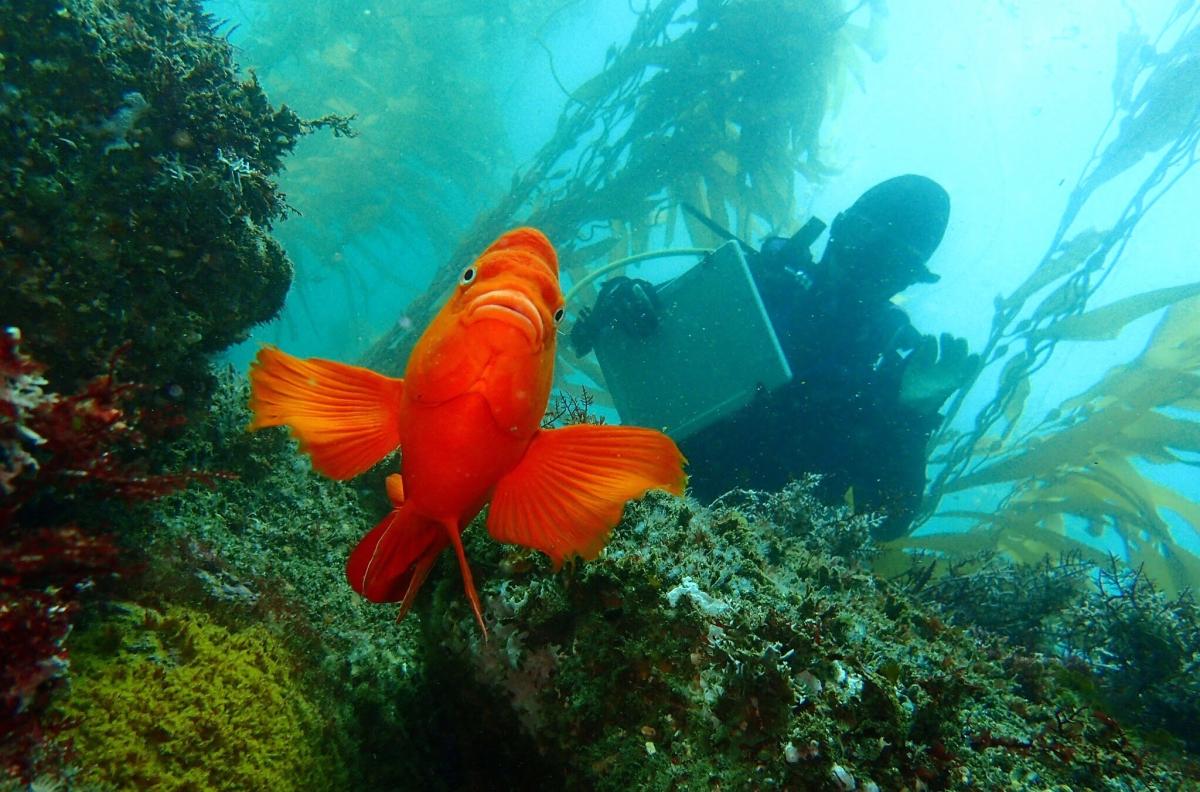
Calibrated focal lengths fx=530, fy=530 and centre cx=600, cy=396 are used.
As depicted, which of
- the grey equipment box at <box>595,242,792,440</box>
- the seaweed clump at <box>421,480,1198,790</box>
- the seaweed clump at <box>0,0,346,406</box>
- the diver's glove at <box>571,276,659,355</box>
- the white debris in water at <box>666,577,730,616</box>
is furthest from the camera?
the diver's glove at <box>571,276,659,355</box>

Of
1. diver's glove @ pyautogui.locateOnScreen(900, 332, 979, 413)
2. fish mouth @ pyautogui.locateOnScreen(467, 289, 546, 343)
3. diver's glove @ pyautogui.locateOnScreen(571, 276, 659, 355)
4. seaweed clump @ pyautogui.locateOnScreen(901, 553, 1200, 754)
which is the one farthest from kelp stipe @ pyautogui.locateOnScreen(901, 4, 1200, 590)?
fish mouth @ pyautogui.locateOnScreen(467, 289, 546, 343)

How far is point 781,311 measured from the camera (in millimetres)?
7547

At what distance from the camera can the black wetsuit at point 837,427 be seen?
6.86 m

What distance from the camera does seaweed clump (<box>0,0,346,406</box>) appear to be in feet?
7.81

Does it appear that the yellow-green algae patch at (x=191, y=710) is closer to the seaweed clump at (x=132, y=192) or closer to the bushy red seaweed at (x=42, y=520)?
the bushy red seaweed at (x=42, y=520)

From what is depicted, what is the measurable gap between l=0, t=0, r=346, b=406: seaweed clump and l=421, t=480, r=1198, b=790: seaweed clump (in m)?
1.95

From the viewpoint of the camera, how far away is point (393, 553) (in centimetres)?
170

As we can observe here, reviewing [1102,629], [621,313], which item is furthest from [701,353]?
[1102,629]

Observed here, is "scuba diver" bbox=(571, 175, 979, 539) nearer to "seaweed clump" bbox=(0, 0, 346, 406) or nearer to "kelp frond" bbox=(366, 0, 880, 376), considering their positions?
"kelp frond" bbox=(366, 0, 880, 376)

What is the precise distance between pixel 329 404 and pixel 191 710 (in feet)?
3.77

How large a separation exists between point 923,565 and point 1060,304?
6.14m

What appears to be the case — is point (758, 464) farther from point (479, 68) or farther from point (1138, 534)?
point (479, 68)

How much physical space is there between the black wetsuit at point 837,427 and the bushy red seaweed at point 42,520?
568cm

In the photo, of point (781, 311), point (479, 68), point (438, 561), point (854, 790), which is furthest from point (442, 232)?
point (854, 790)
